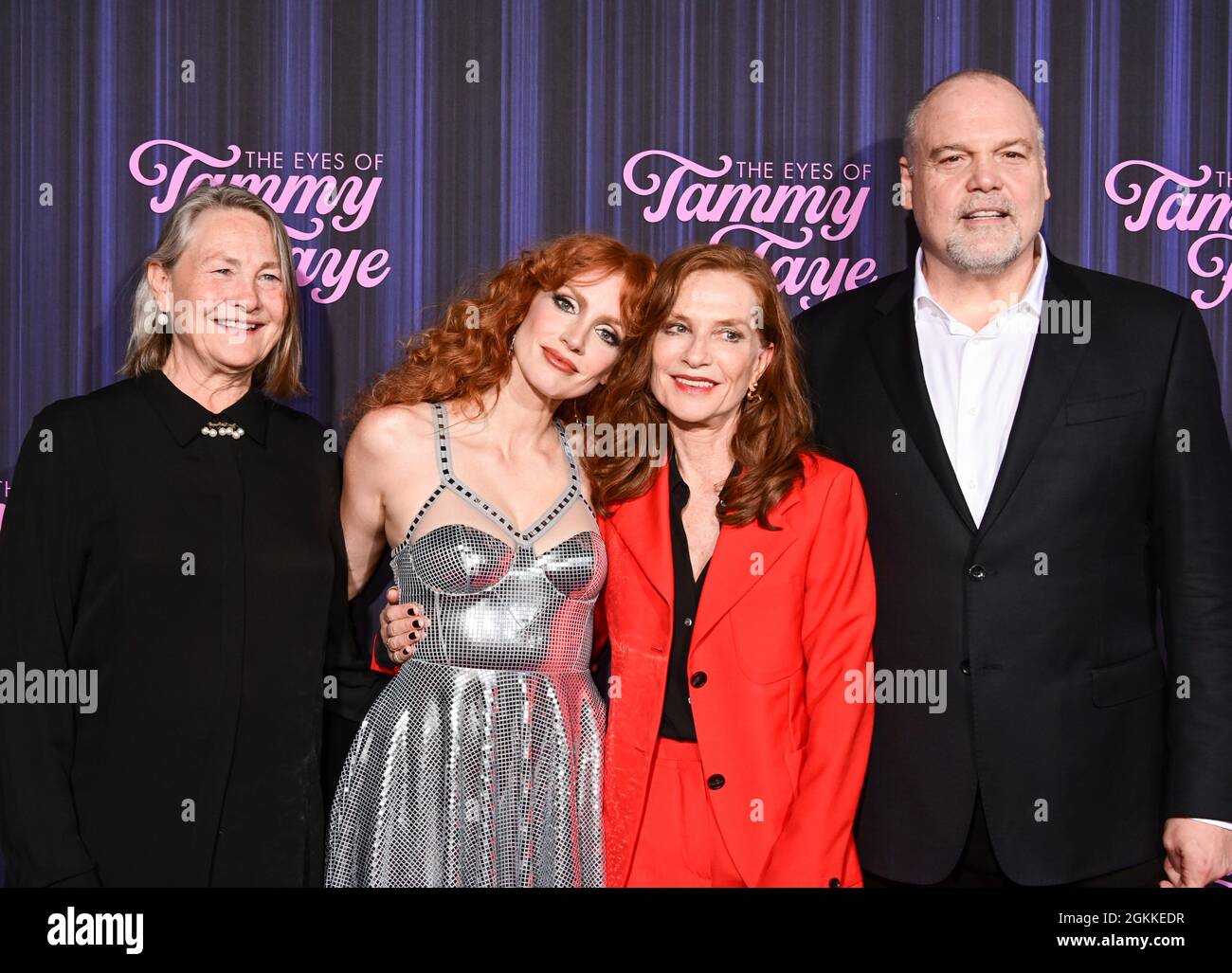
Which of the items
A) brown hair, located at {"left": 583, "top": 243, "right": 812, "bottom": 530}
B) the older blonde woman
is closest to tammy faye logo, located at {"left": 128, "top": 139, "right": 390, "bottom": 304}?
the older blonde woman

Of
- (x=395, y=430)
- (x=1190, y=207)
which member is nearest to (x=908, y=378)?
(x=395, y=430)

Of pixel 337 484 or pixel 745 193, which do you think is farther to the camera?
pixel 745 193

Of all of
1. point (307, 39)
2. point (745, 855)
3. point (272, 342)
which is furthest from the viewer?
point (307, 39)

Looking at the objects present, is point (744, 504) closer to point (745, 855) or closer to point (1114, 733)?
point (745, 855)

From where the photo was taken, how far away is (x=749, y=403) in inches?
108

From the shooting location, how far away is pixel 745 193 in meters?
3.40

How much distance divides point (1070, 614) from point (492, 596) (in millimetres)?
1259

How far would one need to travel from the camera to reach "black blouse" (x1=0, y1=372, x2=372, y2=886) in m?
2.38

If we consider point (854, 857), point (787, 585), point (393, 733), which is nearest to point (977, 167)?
point (787, 585)

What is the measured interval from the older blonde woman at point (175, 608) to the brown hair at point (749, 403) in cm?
72

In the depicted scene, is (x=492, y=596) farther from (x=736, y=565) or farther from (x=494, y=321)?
(x=494, y=321)

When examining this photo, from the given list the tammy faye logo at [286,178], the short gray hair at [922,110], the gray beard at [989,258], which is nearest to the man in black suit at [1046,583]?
the gray beard at [989,258]

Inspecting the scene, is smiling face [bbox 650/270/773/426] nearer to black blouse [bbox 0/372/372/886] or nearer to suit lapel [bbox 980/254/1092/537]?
suit lapel [bbox 980/254/1092/537]

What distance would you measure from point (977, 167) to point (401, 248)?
1.60 metres
